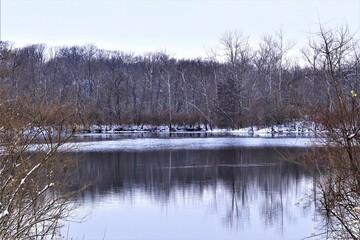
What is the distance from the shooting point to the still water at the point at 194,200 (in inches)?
437

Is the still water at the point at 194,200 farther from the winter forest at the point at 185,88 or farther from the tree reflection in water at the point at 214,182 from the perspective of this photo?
the winter forest at the point at 185,88

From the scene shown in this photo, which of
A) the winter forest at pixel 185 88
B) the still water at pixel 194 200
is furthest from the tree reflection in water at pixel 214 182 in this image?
the winter forest at pixel 185 88

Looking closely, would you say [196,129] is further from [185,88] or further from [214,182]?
[214,182]

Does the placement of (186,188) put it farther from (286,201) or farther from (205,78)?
(205,78)

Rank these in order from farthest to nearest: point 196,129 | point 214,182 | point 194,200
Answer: point 196,129 < point 214,182 < point 194,200

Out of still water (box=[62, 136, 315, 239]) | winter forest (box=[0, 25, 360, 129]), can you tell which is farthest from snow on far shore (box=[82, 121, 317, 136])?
still water (box=[62, 136, 315, 239])

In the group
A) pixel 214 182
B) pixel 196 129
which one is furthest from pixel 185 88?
pixel 214 182

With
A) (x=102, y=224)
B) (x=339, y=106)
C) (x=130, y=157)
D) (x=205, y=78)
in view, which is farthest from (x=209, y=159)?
(x=205, y=78)

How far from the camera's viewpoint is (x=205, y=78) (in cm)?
5744

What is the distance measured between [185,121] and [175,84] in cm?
1079

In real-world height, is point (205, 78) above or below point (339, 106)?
above

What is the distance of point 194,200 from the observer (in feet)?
46.1

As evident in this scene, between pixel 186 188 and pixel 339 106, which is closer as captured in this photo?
pixel 339 106

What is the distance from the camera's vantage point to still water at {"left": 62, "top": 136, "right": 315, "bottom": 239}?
11.1 metres
